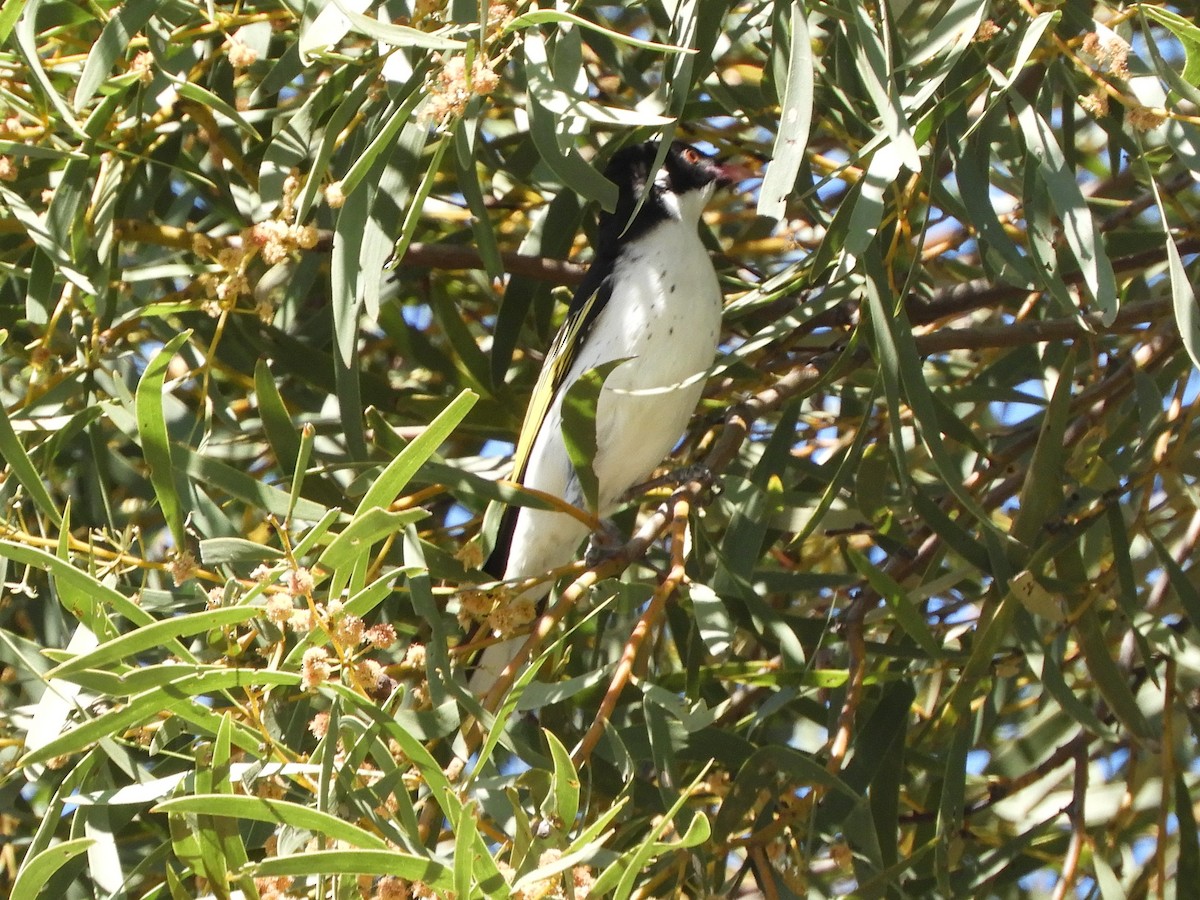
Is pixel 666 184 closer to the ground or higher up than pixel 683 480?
higher up

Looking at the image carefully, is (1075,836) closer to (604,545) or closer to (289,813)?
(604,545)

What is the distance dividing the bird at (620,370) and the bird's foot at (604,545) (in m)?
0.09

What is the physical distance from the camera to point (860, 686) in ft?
6.57

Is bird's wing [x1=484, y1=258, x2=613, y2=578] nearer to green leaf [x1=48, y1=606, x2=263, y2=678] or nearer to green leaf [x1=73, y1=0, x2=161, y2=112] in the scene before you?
green leaf [x1=73, y1=0, x2=161, y2=112]

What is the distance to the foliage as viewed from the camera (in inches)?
57.4

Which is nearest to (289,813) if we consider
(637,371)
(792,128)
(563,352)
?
(792,128)

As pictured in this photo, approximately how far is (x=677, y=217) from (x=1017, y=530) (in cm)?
119

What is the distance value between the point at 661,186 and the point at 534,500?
1467mm

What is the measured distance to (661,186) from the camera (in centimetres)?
318

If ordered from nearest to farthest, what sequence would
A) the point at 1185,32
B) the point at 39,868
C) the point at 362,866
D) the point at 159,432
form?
the point at 362,866
the point at 39,868
the point at 1185,32
the point at 159,432

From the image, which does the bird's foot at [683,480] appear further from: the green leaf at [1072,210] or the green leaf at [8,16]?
the green leaf at [8,16]

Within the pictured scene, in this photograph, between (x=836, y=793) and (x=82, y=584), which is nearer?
(x=82, y=584)

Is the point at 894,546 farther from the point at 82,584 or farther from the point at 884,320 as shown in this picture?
the point at 82,584

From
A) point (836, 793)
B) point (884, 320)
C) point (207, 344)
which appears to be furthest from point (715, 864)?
point (207, 344)
